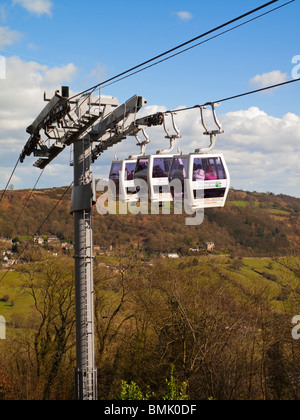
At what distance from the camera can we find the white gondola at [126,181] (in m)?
15.1

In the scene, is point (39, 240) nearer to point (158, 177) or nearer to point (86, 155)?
point (158, 177)

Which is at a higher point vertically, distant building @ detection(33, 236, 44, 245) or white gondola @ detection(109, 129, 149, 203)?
distant building @ detection(33, 236, 44, 245)

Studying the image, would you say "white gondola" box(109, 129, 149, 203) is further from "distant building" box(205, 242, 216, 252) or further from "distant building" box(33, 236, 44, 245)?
"distant building" box(205, 242, 216, 252)

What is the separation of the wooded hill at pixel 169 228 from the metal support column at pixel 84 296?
58094mm

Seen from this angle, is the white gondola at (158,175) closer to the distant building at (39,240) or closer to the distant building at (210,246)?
the distant building at (39,240)

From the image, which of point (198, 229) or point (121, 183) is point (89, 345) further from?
point (198, 229)

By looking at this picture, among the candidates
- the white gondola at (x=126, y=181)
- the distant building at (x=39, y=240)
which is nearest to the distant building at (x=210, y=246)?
the distant building at (x=39, y=240)

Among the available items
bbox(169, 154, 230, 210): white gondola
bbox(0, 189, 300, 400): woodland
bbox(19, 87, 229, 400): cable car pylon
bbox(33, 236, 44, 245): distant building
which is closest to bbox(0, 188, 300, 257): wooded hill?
bbox(33, 236, 44, 245): distant building

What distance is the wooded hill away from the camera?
79.2 m

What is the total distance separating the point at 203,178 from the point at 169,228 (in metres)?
79.4

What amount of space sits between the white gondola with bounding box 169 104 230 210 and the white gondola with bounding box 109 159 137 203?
2.05 meters

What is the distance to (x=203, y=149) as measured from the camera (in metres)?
13.1

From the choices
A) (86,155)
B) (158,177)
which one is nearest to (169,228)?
(158,177)

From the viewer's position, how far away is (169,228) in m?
92.4
